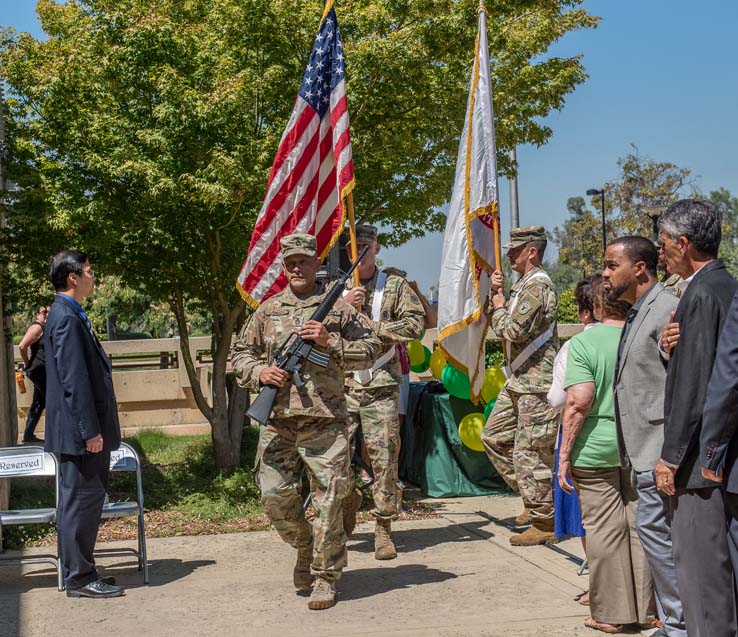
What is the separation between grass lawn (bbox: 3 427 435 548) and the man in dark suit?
504 centimetres

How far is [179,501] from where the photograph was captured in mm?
9375

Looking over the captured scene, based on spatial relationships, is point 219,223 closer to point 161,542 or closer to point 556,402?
point 161,542

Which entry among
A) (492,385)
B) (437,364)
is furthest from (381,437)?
(437,364)

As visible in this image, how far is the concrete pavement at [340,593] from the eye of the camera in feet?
18.2

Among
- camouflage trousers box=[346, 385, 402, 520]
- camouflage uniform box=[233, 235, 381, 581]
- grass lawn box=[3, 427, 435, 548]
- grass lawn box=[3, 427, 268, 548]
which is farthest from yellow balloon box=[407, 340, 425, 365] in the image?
camouflage uniform box=[233, 235, 381, 581]

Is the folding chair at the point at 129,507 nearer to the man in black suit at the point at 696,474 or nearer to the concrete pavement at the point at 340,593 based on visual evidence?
the concrete pavement at the point at 340,593

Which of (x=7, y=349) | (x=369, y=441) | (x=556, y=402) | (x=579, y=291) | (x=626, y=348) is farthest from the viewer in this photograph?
(x=7, y=349)

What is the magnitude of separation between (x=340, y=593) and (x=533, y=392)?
222cm

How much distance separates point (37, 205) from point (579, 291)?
17.7 ft

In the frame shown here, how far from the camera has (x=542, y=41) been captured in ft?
45.3

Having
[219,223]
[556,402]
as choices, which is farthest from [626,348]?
[219,223]

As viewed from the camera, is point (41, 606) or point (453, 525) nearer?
point (41, 606)

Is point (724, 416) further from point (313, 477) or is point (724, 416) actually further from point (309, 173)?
point (309, 173)

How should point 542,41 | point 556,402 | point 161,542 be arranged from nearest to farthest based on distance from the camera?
point 556,402 → point 161,542 → point 542,41
